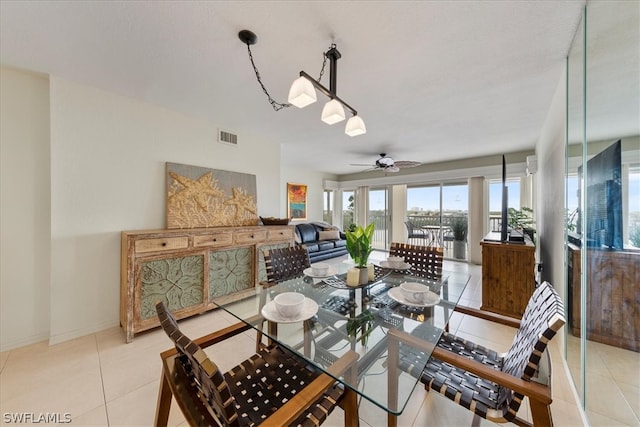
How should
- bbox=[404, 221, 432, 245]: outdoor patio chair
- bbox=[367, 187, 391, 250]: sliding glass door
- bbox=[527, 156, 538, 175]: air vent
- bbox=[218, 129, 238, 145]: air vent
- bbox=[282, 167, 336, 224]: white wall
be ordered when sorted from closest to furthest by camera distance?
bbox=[218, 129, 238, 145]: air vent < bbox=[527, 156, 538, 175]: air vent < bbox=[404, 221, 432, 245]: outdoor patio chair < bbox=[282, 167, 336, 224]: white wall < bbox=[367, 187, 391, 250]: sliding glass door

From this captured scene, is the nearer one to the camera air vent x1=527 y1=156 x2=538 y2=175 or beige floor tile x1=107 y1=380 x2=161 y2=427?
beige floor tile x1=107 y1=380 x2=161 y2=427

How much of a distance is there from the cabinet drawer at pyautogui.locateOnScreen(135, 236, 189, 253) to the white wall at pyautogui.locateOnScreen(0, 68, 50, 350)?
85 cm

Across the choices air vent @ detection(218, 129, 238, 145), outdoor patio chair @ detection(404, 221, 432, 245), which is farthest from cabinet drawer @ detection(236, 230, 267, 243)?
outdoor patio chair @ detection(404, 221, 432, 245)

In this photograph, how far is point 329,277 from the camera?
1.93 meters

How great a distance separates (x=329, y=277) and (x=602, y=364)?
1.74 m

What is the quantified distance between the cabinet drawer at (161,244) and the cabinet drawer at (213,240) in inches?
4.5

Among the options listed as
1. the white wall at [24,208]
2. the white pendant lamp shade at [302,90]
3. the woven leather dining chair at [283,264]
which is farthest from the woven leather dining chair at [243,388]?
the white wall at [24,208]

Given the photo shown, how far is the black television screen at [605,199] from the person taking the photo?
47.3 inches

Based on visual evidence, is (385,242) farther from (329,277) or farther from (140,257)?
(140,257)

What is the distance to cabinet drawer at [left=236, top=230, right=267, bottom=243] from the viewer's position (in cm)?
302

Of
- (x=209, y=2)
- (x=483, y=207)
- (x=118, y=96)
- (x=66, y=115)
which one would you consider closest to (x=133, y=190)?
(x=66, y=115)

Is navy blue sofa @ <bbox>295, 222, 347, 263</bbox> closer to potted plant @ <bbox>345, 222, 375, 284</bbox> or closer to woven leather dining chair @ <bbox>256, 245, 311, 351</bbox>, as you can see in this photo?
woven leather dining chair @ <bbox>256, 245, 311, 351</bbox>

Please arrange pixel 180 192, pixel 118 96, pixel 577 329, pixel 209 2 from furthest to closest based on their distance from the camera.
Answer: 1. pixel 180 192
2. pixel 118 96
3. pixel 577 329
4. pixel 209 2

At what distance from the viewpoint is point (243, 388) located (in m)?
1.10
